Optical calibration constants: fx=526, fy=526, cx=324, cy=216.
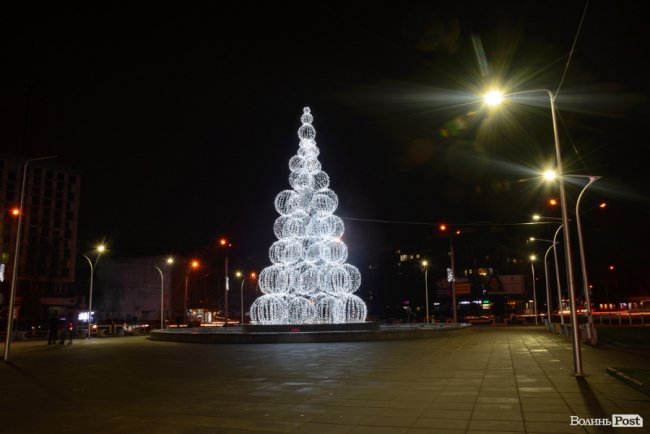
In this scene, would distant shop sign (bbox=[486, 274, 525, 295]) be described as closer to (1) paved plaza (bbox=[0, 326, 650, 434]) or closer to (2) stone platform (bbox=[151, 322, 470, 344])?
(2) stone platform (bbox=[151, 322, 470, 344])

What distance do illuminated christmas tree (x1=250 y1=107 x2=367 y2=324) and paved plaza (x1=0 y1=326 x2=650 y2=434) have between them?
34.1ft

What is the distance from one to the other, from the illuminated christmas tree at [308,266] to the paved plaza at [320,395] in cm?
1040

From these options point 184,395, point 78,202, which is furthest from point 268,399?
point 78,202

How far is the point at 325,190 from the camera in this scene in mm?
30031

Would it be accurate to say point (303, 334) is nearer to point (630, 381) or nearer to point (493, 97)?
point (493, 97)

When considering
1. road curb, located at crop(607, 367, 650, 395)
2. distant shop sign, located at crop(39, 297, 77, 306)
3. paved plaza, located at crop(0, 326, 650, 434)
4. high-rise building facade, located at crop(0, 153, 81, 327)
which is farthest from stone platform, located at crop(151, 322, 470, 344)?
distant shop sign, located at crop(39, 297, 77, 306)

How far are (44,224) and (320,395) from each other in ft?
293

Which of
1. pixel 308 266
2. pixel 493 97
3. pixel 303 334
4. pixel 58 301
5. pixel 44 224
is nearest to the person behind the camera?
pixel 493 97

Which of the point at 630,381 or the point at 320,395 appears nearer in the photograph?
the point at 320,395

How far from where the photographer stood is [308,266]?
95.0 ft

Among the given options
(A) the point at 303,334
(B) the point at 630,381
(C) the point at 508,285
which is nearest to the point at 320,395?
(B) the point at 630,381

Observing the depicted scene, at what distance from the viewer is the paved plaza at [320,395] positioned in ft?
26.6

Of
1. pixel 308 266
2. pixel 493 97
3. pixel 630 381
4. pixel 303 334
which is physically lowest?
pixel 630 381

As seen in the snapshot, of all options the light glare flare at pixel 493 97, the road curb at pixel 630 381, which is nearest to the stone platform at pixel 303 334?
the road curb at pixel 630 381
